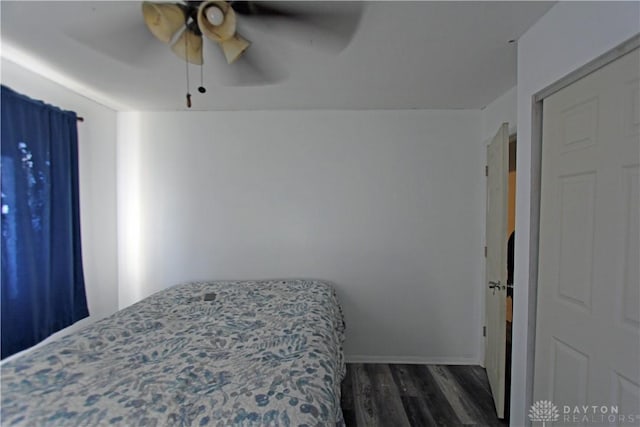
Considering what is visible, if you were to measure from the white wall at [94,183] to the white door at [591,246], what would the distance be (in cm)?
195

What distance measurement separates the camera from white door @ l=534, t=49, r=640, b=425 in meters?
0.91

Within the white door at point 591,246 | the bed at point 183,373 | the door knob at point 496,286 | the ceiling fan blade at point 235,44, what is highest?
the ceiling fan blade at point 235,44

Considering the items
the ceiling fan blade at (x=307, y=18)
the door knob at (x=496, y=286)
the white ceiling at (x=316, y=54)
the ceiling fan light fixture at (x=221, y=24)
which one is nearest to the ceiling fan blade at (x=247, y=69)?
the white ceiling at (x=316, y=54)

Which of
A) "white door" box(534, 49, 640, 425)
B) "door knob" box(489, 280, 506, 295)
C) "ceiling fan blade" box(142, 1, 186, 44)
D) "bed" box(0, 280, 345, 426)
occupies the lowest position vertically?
"bed" box(0, 280, 345, 426)

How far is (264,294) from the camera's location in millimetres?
2168

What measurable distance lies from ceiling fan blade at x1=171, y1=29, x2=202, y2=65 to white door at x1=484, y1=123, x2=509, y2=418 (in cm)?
177

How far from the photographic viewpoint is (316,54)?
1608 millimetres

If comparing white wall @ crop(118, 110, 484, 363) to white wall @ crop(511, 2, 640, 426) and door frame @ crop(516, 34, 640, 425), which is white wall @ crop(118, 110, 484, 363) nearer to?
white wall @ crop(511, 2, 640, 426)

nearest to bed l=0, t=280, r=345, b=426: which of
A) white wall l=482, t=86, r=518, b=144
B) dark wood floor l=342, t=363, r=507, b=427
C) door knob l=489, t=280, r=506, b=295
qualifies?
dark wood floor l=342, t=363, r=507, b=427

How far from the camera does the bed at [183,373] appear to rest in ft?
3.13

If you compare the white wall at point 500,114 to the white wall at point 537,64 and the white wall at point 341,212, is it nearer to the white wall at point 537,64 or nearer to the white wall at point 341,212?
the white wall at point 341,212

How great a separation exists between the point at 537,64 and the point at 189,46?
150 cm

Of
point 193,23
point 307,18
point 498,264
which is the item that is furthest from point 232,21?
point 498,264

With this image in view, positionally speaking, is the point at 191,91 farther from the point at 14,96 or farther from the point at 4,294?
the point at 4,294
